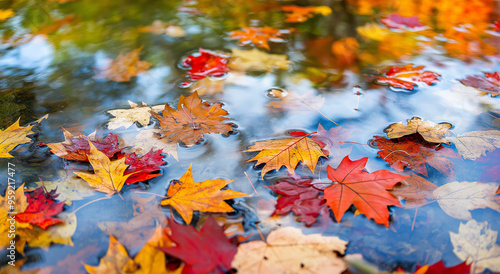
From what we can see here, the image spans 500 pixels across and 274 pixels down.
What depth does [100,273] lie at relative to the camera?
83 centimetres

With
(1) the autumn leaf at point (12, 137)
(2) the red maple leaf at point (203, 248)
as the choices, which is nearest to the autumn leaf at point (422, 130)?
(2) the red maple leaf at point (203, 248)

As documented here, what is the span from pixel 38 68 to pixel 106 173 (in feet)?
4.27

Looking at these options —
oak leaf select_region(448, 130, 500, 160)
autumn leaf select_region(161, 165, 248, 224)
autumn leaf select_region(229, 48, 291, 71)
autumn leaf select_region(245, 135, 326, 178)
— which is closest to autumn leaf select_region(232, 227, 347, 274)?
autumn leaf select_region(161, 165, 248, 224)

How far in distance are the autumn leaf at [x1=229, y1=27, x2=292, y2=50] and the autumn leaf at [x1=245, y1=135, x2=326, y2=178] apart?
1.06 m

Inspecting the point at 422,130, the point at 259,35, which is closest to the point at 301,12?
the point at 259,35

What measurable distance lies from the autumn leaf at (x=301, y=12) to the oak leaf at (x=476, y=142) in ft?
5.43

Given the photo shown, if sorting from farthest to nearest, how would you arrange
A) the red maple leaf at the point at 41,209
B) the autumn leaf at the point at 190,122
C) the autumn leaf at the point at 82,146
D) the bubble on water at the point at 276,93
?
1. the bubble on water at the point at 276,93
2. the autumn leaf at the point at 190,122
3. the autumn leaf at the point at 82,146
4. the red maple leaf at the point at 41,209

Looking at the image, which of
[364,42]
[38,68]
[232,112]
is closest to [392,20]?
[364,42]

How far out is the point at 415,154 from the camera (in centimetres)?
120

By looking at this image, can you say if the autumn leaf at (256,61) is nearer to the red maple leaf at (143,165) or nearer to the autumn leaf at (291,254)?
the red maple leaf at (143,165)

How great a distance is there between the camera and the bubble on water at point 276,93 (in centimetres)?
162

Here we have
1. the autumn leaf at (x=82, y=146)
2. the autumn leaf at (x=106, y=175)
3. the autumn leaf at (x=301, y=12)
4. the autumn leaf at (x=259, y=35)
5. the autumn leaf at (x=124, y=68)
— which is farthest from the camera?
the autumn leaf at (x=301, y=12)

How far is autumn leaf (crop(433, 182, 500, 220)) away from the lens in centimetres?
100

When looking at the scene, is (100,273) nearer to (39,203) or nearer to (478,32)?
(39,203)
